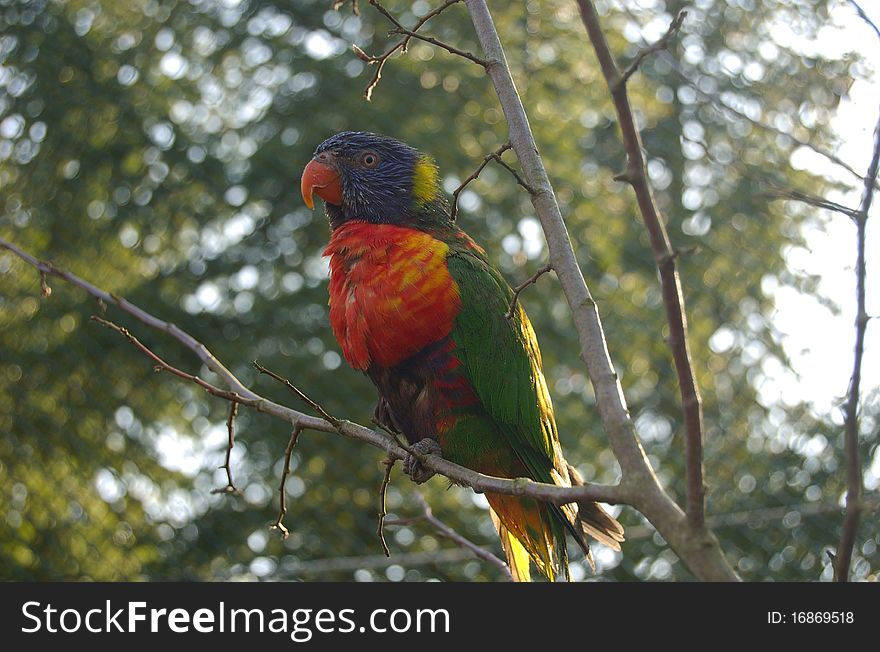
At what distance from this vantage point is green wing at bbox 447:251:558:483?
4.00 feet

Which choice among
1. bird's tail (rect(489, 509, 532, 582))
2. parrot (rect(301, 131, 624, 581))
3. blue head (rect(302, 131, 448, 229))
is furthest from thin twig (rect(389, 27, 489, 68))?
bird's tail (rect(489, 509, 532, 582))

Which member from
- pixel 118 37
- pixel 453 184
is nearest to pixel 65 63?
pixel 118 37

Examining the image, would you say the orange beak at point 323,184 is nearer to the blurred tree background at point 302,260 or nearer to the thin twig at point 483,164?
the thin twig at point 483,164

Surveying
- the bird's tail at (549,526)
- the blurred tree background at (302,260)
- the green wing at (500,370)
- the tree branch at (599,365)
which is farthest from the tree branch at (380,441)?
the blurred tree background at (302,260)

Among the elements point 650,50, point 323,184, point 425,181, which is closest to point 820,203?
point 650,50

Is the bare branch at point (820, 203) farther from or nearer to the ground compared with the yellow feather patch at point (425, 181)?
nearer to the ground

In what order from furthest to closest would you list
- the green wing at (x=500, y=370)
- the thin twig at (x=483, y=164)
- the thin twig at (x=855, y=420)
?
the green wing at (x=500, y=370), the thin twig at (x=483, y=164), the thin twig at (x=855, y=420)

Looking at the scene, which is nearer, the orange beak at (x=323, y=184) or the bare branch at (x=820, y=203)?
the bare branch at (x=820, y=203)

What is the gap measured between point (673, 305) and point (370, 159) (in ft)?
3.32

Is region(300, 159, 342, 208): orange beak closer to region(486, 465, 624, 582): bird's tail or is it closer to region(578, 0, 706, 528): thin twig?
region(486, 465, 624, 582): bird's tail

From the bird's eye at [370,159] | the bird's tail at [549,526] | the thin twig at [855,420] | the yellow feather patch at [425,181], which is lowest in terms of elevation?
the thin twig at [855,420]

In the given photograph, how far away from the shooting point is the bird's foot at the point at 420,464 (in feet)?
3.66

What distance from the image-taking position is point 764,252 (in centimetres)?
315

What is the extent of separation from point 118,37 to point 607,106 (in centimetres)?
181
